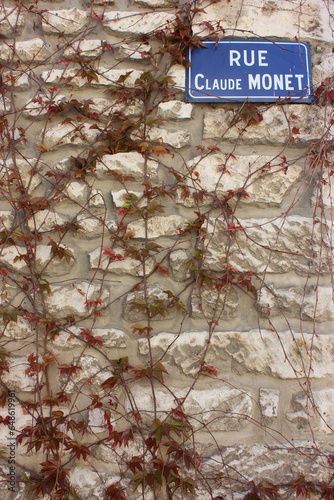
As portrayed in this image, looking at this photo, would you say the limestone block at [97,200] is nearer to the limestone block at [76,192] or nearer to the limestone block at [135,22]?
the limestone block at [76,192]

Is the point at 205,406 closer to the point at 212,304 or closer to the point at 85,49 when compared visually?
the point at 212,304

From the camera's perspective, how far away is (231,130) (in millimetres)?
1848

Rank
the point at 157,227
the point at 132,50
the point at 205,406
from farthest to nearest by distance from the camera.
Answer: the point at 132,50
the point at 157,227
the point at 205,406

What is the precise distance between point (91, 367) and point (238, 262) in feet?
2.66

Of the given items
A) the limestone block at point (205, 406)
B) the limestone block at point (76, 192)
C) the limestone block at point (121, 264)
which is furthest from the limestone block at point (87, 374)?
the limestone block at point (76, 192)

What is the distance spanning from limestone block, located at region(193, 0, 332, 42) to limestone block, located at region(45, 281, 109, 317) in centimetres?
133

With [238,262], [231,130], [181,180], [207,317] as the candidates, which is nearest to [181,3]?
[231,130]

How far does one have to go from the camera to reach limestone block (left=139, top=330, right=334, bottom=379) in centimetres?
171

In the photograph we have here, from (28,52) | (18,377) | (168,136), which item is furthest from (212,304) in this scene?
(28,52)

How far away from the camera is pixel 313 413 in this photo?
1.68m

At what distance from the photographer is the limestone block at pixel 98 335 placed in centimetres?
172

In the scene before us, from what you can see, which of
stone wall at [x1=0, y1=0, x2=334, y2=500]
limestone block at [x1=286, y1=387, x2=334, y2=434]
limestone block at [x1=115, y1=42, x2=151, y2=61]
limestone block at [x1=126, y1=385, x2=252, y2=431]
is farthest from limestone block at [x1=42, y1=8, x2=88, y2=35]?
limestone block at [x1=286, y1=387, x2=334, y2=434]

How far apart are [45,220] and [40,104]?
0.58m

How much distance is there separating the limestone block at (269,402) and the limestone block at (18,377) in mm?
1015
